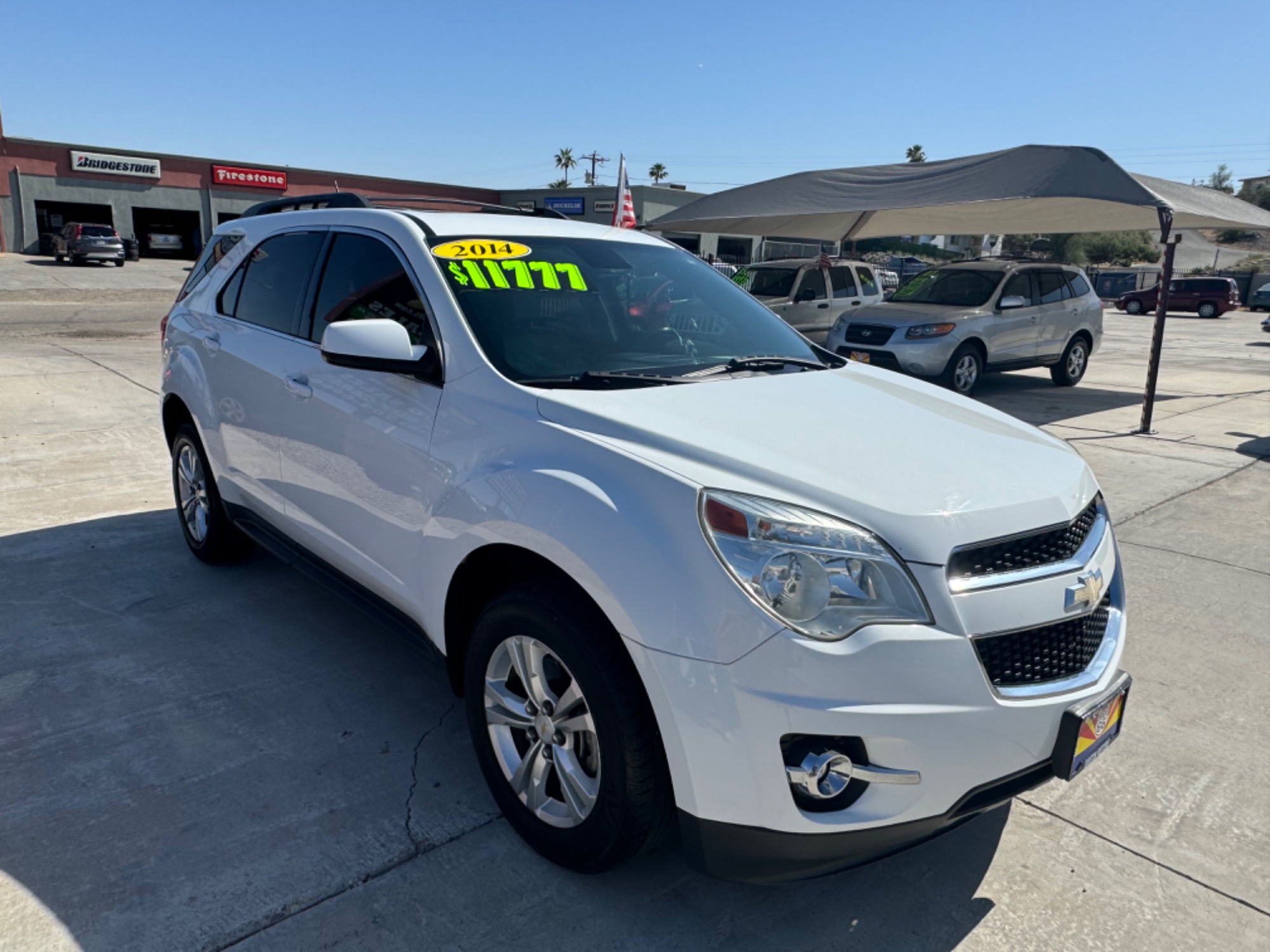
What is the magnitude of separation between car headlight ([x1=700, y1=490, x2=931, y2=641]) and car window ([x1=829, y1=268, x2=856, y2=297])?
1413 cm

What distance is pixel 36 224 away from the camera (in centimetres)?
3947

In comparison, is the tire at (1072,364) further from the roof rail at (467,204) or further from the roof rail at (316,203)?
the roof rail at (316,203)

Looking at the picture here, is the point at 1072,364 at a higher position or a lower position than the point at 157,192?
lower

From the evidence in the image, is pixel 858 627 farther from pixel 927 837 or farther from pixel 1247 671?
pixel 1247 671

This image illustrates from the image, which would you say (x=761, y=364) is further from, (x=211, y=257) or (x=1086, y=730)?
(x=211, y=257)

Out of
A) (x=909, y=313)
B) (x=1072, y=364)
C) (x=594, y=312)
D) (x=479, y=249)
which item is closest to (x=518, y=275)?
(x=479, y=249)

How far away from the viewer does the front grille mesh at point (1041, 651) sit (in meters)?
2.11

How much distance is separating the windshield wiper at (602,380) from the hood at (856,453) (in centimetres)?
6

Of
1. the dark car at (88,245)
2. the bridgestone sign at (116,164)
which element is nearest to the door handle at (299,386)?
the dark car at (88,245)

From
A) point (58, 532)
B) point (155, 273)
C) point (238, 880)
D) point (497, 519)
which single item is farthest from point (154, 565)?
point (155, 273)

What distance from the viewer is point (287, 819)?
2740 mm

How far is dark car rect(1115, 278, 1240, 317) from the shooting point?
3825cm

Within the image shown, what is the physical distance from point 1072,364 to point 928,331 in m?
3.79

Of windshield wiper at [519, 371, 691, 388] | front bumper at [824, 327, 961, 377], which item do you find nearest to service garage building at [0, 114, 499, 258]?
front bumper at [824, 327, 961, 377]
